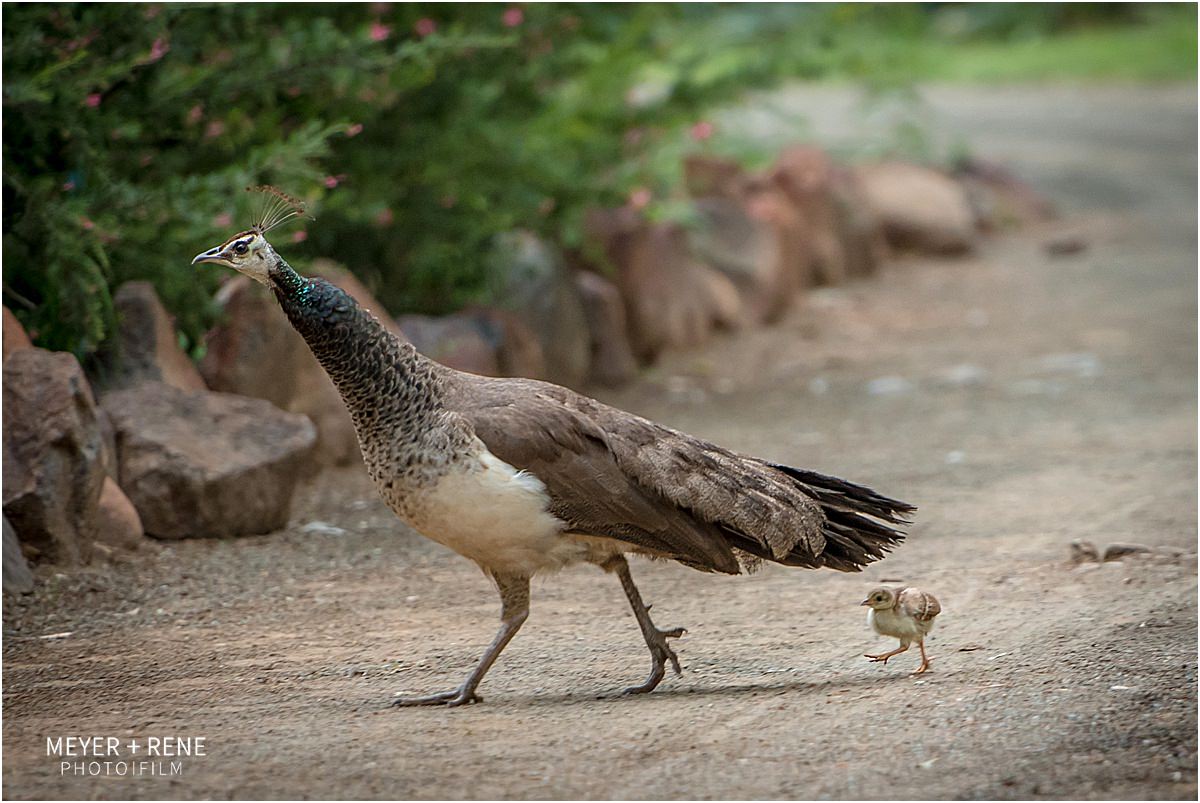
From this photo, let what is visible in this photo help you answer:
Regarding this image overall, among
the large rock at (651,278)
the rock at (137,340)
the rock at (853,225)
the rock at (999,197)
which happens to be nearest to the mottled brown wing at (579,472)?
the rock at (137,340)

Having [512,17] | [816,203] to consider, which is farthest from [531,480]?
[816,203]

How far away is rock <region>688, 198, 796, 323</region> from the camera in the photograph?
1108 centimetres

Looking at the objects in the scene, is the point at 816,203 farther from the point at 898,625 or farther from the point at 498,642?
the point at 498,642

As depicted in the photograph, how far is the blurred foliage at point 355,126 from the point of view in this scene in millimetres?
6043

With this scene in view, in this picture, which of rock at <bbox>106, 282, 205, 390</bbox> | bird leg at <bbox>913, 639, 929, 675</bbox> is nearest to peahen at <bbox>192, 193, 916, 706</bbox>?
bird leg at <bbox>913, 639, 929, 675</bbox>

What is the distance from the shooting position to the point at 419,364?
4.25 metres

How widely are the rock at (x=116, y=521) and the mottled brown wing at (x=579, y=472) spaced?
2.02 m

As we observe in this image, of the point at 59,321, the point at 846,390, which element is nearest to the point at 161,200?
the point at 59,321

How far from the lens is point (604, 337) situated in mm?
9508

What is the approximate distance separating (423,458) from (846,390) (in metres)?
5.53

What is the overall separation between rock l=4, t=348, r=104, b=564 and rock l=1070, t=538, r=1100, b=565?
362 cm

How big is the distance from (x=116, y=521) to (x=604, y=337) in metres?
4.33

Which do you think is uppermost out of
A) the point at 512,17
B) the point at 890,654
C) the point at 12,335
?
the point at 512,17

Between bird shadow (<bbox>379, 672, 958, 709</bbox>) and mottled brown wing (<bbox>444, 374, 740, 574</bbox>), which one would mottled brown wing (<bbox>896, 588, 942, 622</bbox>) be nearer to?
bird shadow (<bbox>379, 672, 958, 709</bbox>)
